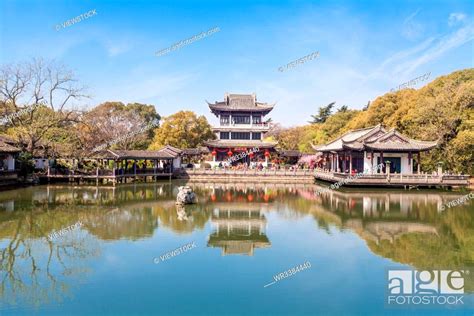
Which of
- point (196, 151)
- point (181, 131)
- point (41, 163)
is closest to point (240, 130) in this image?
point (196, 151)

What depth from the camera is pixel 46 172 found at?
26.9 m

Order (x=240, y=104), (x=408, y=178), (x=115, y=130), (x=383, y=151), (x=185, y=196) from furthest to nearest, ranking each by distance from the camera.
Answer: (x=240, y=104) → (x=115, y=130) → (x=383, y=151) → (x=408, y=178) → (x=185, y=196)

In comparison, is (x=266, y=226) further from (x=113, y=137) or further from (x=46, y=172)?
(x=113, y=137)

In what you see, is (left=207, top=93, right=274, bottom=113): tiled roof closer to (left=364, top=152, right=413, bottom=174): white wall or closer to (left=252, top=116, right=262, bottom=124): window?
(left=252, top=116, right=262, bottom=124): window

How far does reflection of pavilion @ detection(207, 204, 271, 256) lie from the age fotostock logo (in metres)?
3.47

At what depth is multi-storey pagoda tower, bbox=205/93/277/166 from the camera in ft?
124

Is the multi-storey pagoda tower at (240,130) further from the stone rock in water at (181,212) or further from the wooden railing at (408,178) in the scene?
the stone rock in water at (181,212)

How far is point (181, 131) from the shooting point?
3988cm

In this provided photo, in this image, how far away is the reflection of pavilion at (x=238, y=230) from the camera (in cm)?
1018

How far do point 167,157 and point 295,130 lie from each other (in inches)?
1174

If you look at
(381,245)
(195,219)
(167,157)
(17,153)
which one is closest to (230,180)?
(167,157)

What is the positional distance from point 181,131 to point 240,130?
243 inches

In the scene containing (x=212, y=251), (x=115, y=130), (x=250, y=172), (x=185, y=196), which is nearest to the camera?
(x=212, y=251)

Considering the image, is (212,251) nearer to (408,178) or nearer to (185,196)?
(185,196)
